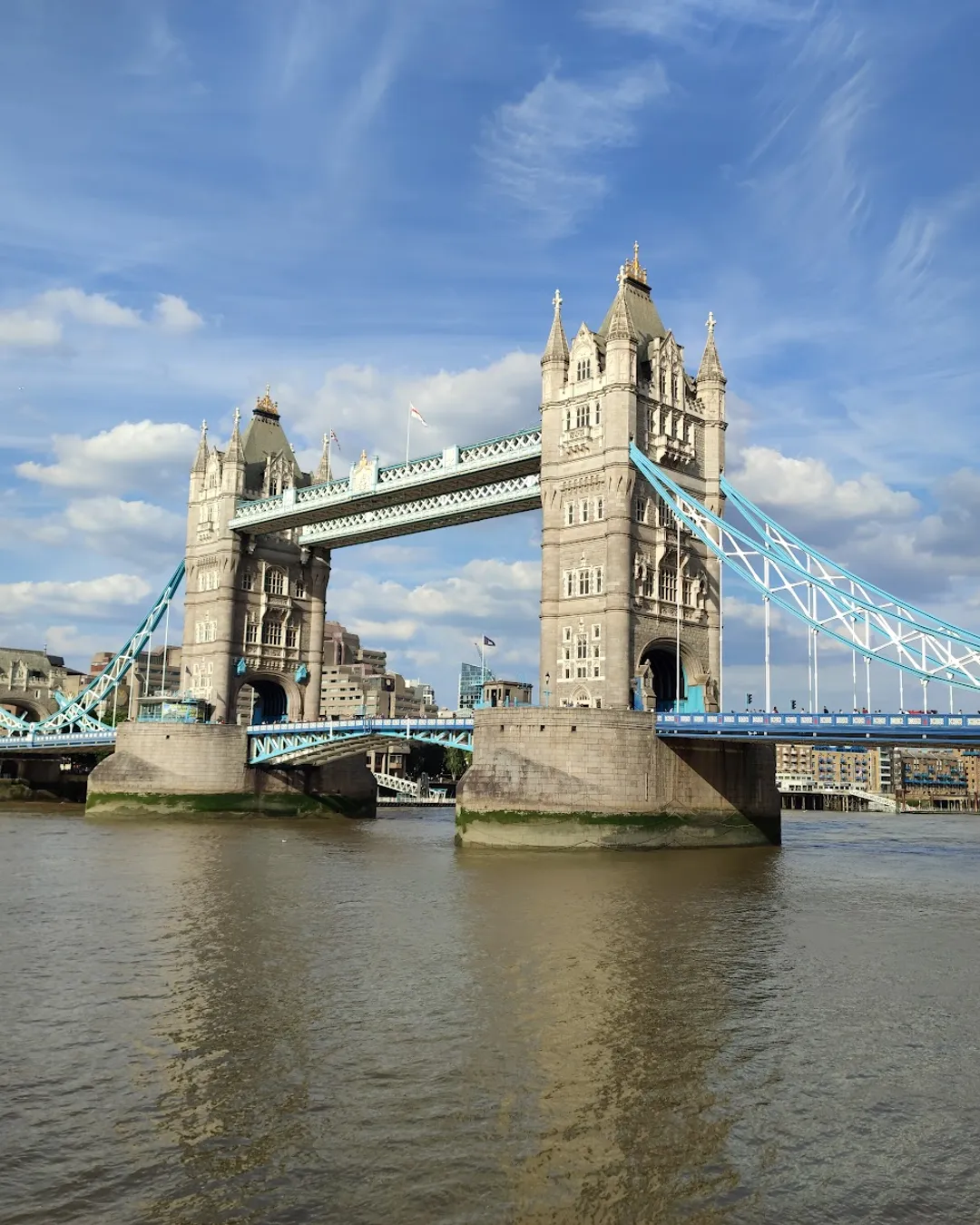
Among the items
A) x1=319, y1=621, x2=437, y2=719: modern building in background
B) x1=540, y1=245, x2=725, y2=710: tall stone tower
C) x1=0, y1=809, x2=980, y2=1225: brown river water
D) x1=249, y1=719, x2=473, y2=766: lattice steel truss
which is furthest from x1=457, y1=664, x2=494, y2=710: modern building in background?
x1=319, y1=621, x2=437, y2=719: modern building in background

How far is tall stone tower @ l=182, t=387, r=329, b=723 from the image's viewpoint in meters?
75.8

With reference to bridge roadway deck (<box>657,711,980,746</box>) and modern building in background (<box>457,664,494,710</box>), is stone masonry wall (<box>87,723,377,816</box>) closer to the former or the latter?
modern building in background (<box>457,664,494,710</box>)

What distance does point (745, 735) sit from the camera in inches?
1821

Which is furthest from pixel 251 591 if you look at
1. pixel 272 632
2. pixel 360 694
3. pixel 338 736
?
pixel 360 694

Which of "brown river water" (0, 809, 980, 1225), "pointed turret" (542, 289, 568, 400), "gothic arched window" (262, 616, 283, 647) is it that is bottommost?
"brown river water" (0, 809, 980, 1225)

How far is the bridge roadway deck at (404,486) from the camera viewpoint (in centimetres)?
6038

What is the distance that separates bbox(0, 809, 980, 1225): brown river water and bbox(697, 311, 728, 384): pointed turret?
1284 inches

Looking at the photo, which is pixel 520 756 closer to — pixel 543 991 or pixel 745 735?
pixel 745 735

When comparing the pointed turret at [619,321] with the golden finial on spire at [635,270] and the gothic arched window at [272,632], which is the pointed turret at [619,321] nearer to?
the golden finial on spire at [635,270]

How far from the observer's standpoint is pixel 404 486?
65375 mm

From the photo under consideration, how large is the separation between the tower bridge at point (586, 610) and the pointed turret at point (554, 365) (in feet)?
0.40

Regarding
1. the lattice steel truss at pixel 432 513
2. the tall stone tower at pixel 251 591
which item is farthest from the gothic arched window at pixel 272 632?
the lattice steel truss at pixel 432 513

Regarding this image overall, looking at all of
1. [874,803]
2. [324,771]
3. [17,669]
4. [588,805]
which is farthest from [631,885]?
[874,803]

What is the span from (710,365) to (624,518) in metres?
11.4
